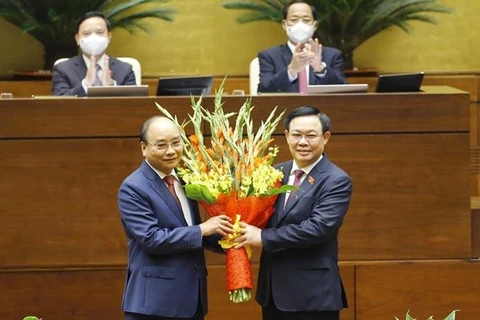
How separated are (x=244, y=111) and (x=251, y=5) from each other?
172 inches

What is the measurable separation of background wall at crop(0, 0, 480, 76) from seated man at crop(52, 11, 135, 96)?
7.65 feet

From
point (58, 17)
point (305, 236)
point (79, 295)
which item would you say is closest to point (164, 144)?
point (305, 236)

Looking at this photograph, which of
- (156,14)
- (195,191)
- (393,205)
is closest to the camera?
(195,191)

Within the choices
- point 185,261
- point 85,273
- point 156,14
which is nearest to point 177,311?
point 185,261

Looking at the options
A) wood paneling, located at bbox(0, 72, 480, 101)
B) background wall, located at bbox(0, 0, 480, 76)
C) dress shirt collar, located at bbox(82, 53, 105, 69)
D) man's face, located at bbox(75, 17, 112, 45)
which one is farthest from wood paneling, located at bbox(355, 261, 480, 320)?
background wall, located at bbox(0, 0, 480, 76)

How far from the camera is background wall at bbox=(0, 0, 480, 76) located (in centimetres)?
1004

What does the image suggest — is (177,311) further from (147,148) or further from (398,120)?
(398,120)

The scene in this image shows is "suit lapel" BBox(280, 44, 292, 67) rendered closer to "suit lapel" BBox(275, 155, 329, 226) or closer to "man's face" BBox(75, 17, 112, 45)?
"man's face" BBox(75, 17, 112, 45)

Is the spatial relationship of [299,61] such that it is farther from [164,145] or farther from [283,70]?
[164,145]

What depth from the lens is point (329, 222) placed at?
5.32 meters

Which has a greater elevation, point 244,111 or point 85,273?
point 244,111

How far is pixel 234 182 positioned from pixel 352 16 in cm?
459

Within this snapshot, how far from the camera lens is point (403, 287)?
6754 millimetres

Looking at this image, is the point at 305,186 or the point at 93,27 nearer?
the point at 305,186
